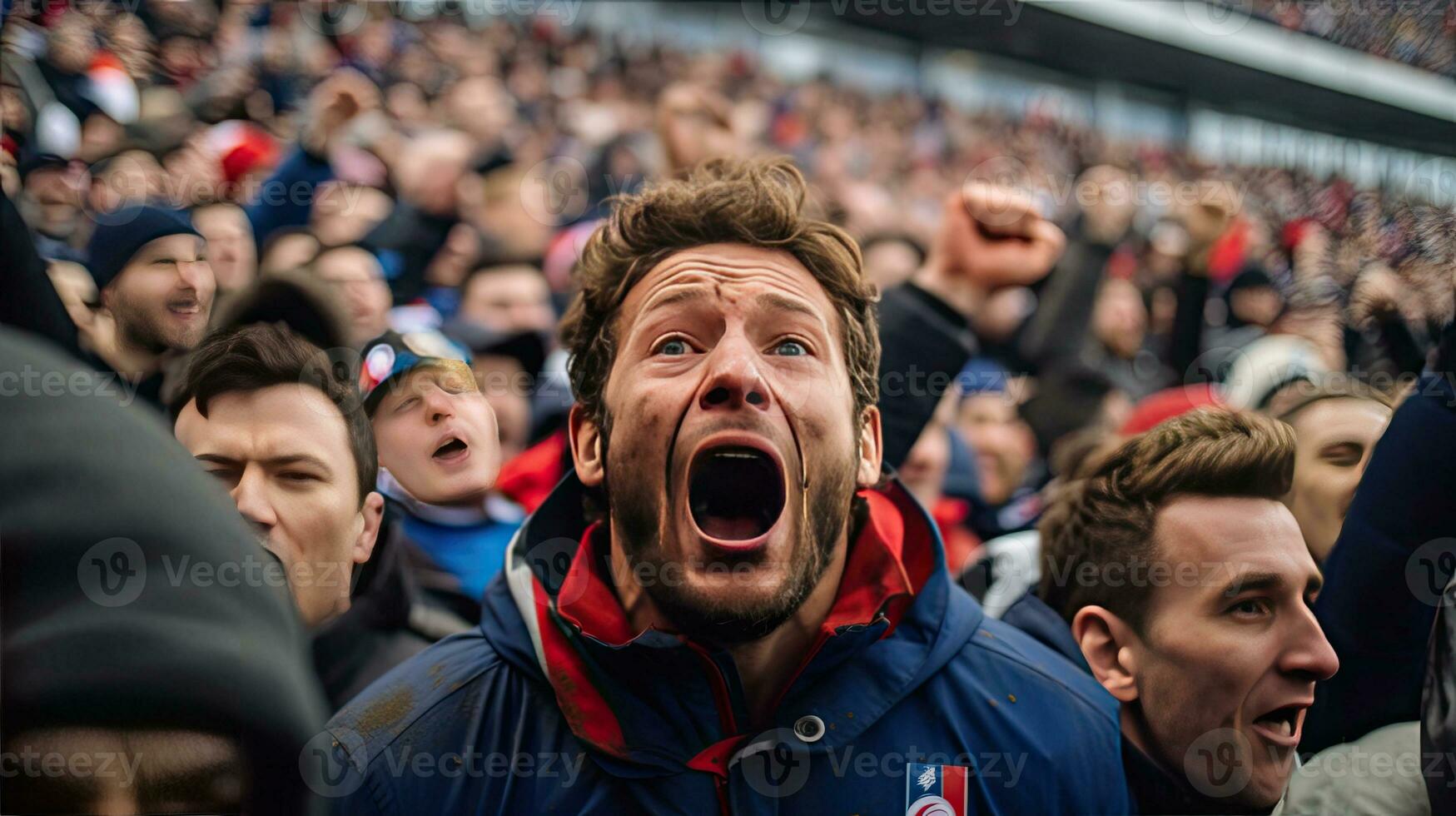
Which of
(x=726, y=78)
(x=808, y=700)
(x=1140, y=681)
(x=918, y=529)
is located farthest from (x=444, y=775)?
(x=726, y=78)

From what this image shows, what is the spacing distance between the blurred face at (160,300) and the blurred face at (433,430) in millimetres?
329

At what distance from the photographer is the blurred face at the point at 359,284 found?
325cm

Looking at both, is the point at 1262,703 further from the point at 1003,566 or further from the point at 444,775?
the point at 444,775

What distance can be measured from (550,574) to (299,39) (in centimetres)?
730

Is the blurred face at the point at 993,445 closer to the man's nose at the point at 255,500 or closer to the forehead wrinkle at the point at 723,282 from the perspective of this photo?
the forehead wrinkle at the point at 723,282

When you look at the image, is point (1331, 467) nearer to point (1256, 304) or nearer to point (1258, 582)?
point (1258, 582)

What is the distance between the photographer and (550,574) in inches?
77.8

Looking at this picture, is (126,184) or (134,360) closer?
(134,360)

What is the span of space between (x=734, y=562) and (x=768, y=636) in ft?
0.59

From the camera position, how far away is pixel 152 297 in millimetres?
1761

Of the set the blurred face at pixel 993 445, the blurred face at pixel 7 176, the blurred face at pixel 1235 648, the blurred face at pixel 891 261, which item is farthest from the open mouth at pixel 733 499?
the blurred face at pixel 891 261

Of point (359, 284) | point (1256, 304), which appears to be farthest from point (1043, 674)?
point (1256, 304)

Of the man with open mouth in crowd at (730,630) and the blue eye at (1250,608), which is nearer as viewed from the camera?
the man with open mouth in crowd at (730,630)

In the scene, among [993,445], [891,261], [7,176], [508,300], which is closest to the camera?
[7,176]
